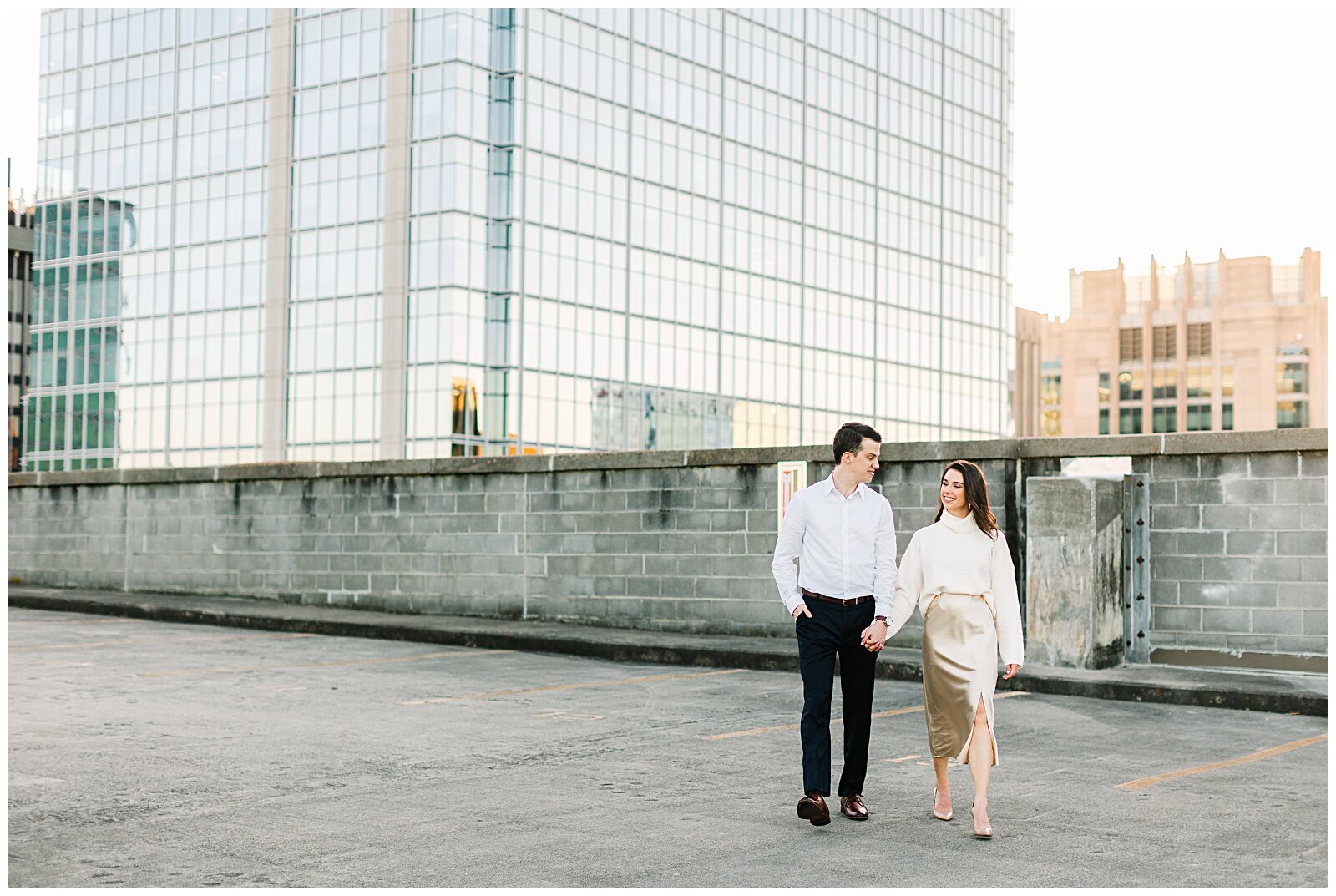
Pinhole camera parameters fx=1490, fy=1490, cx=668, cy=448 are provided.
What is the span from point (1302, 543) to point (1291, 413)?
487 feet

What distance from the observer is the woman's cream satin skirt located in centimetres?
673

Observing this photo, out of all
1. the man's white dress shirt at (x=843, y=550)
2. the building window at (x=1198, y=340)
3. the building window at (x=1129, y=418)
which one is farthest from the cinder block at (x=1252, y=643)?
the building window at (x=1198, y=340)

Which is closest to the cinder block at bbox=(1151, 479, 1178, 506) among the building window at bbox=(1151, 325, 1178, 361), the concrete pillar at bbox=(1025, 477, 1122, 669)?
the concrete pillar at bbox=(1025, 477, 1122, 669)

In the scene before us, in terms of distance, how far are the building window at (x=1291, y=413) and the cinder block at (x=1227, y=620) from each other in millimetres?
144769

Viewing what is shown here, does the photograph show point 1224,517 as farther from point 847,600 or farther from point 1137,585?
point 847,600

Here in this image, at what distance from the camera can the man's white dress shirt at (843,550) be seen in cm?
691

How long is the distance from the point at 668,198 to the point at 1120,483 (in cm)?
6511

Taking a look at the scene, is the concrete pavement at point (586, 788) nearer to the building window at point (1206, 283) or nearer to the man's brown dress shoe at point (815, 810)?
the man's brown dress shoe at point (815, 810)

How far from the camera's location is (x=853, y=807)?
22.5ft

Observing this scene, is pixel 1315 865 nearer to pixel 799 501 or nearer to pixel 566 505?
pixel 799 501

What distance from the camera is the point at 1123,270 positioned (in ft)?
550

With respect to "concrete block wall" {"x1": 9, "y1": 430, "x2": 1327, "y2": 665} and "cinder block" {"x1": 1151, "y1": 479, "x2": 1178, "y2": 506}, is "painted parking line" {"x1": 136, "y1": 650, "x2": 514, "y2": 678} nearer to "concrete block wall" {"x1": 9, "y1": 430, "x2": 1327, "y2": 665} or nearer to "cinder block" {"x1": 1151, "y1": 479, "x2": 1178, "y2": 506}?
"concrete block wall" {"x1": 9, "y1": 430, "x2": 1327, "y2": 665}

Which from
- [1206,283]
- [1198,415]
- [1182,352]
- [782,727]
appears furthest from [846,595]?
[1206,283]

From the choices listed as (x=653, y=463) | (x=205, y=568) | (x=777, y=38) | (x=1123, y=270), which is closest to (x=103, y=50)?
(x=777, y=38)
